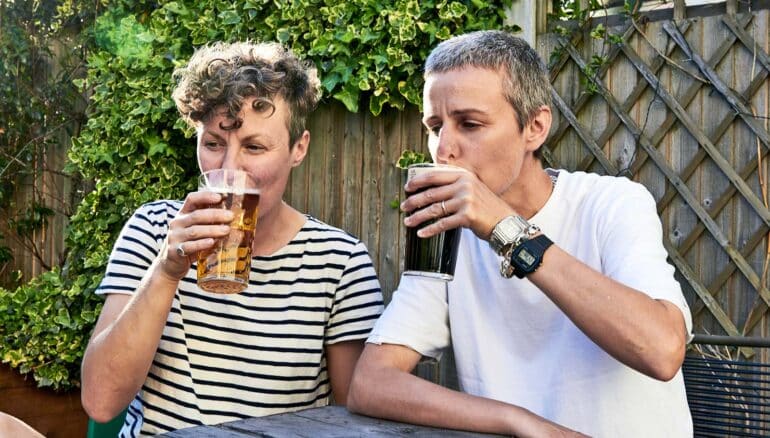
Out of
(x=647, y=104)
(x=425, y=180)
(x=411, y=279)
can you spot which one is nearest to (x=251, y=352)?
(x=411, y=279)

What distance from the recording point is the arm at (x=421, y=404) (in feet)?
4.90

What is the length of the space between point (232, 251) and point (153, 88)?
2.62 metres

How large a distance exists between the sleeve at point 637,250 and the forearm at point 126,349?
0.90m

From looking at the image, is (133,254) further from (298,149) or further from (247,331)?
(298,149)

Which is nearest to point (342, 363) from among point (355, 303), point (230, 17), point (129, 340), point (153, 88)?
point (355, 303)

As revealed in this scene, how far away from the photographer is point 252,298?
6.99 feet

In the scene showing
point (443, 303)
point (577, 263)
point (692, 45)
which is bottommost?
point (443, 303)

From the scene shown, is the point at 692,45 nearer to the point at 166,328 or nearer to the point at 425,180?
Result: the point at 425,180

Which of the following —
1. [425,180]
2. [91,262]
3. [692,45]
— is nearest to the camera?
[425,180]

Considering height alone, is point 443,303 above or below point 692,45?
below

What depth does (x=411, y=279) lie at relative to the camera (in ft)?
6.32

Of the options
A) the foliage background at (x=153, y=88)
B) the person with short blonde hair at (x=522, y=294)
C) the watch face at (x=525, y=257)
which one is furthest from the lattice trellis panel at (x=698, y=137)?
the watch face at (x=525, y=257)

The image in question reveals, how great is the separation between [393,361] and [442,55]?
64 centimetres

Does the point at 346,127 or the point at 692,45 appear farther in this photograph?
the point at 346,127
